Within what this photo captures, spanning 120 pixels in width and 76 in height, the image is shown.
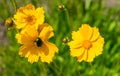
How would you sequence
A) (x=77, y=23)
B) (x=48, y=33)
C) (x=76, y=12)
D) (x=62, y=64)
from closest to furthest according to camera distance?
(x=48, y=33) → (x=62, y=64) → (x=77, y=23) → (x=76, y=12)

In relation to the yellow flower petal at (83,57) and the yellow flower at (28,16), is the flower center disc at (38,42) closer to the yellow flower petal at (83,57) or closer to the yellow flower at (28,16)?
the yellow flower at (28,16)

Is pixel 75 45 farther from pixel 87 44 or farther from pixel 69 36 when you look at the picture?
pixel 69 36

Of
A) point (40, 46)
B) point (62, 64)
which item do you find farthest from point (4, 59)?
point (40, 46)

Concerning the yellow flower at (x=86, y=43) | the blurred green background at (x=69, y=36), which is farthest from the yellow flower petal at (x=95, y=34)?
the blurred green background at (x=69, y=36)

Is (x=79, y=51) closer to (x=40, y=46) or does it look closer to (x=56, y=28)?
(x=40, y=46)

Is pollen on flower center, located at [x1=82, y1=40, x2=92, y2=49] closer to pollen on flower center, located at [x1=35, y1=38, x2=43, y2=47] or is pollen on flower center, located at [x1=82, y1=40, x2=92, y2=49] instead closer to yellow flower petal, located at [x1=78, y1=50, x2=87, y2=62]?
yellow flower petal, located at [x1=78, y1=50, x2=87, y2=62]

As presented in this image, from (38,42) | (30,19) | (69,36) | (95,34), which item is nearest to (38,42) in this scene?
(38,42)
